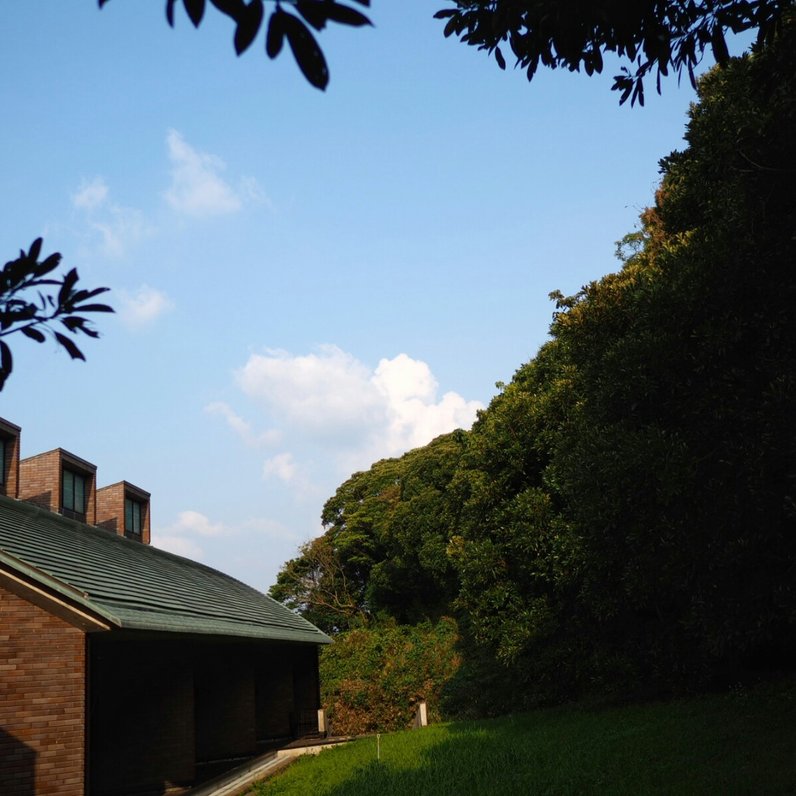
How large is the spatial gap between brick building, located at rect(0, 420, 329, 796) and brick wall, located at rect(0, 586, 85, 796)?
0.02 metres

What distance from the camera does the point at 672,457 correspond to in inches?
483

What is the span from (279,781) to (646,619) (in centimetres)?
921

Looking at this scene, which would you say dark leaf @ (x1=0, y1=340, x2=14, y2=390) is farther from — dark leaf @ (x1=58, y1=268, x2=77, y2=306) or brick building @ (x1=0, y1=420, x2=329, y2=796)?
brick building @ (x1=0, y1=420, x2=329, y2=796)

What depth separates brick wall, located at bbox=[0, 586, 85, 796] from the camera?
13.0 meters

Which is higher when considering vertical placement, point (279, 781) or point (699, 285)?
point (699, 285)

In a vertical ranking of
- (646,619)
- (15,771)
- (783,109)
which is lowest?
(15,771)

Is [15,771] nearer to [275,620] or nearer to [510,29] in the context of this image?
[510,29]

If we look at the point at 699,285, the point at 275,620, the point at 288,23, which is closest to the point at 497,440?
the point at 275,620

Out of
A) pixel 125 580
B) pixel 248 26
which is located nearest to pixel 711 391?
pixel 248 26

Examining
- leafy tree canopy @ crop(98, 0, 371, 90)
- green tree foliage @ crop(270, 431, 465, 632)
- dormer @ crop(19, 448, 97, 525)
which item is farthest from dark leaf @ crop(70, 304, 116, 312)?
green tree foliage @ crop(270, 431, 465, 632)

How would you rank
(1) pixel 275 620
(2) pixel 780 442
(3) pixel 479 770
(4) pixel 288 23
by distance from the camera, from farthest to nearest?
(1) pixel 275 620 < (3) pixel 479 770 < (2) pixel 780 442 < (4) pixel 288 23

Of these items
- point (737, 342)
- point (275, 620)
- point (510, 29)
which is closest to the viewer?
point (510, 29)

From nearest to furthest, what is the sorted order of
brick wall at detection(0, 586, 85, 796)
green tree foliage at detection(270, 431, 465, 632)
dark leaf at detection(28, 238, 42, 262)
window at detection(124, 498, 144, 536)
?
dark leaf at detection(28, 238, 42, 262) → brick wall at detection(0, 586, 85, 796) → window at detection(124, 498, 144, 536) → green tree foliage at detection(270, 431, 465, 632)

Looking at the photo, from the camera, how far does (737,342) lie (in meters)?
12.7
